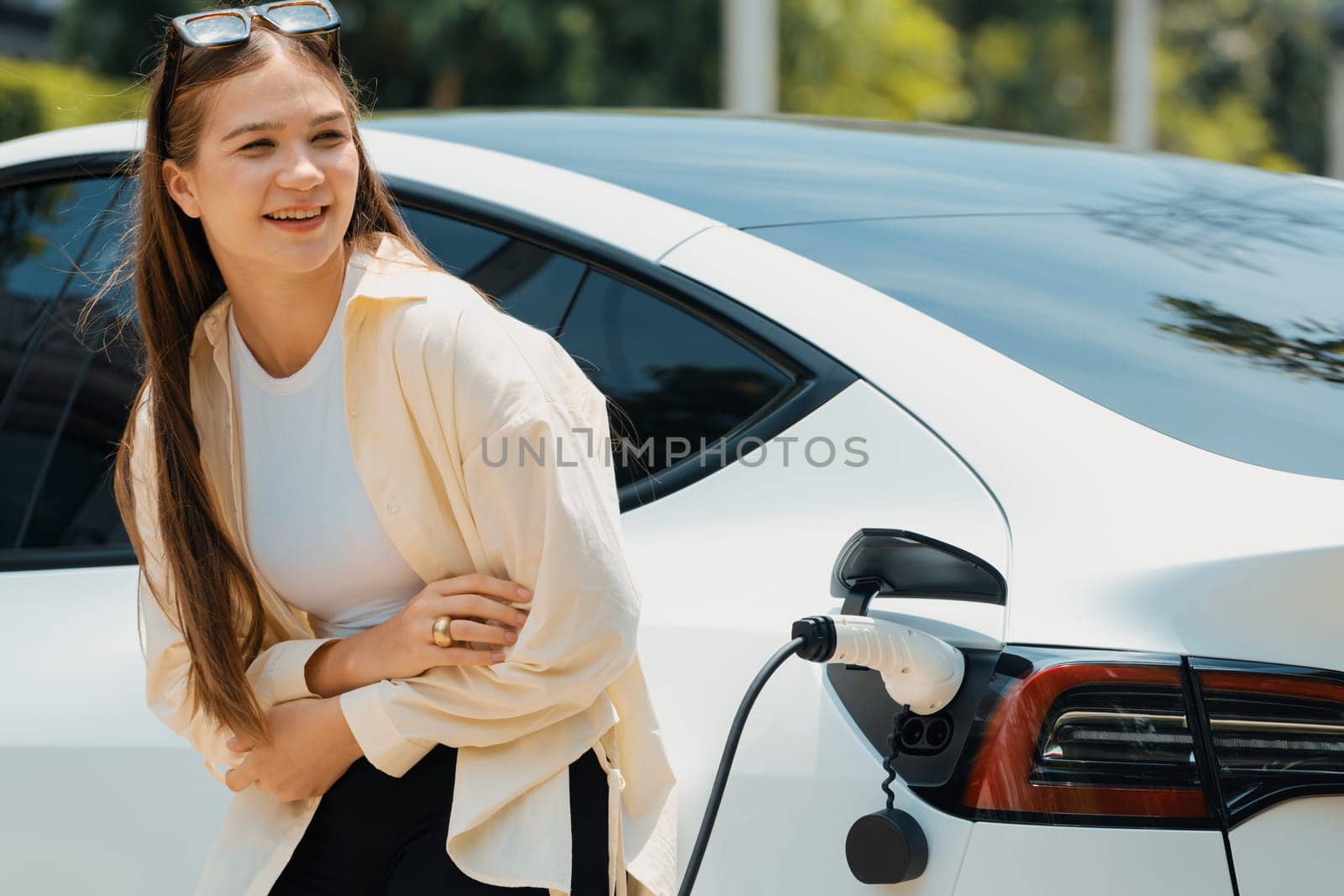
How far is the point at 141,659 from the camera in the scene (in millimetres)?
1896

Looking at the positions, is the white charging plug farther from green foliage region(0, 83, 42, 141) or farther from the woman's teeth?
green foliage region(0, 83, 42, 141)

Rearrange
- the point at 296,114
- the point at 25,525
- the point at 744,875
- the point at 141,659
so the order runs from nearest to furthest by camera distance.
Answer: the point at 744,875
the point at 296,114
the point at 141,659
the point at 25,525

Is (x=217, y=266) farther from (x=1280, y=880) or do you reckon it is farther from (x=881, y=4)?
(x=881, y=4)

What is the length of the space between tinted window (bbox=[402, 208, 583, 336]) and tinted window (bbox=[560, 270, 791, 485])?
0.11 ft

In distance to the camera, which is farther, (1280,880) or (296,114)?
(296,114)

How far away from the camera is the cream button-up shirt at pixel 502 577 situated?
1484mm

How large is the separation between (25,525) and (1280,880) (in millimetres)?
1845

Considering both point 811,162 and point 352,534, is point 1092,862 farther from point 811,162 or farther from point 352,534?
point 811,162

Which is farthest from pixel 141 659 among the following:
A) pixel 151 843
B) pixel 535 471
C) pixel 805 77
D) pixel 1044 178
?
pixel 805 77

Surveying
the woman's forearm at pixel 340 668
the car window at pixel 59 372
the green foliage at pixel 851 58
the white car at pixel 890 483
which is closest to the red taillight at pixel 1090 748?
the white car at pixel 890 483

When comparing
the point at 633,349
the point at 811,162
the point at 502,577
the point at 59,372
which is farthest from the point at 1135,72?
the point at 502,577

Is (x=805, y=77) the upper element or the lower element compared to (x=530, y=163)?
lower

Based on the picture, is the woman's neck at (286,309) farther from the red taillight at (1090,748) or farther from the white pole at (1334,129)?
the white pole at (1334,129)

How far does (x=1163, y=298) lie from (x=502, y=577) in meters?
0.84
